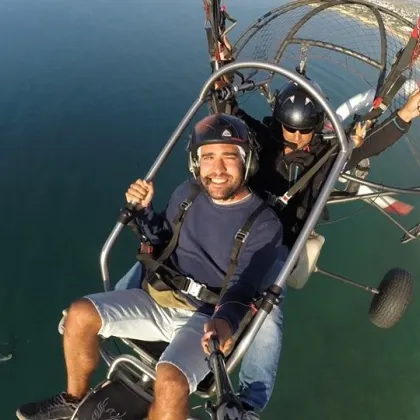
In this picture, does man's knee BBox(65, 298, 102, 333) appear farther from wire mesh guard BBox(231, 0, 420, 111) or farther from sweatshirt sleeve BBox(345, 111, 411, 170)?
sweatshirt sleeve BBox(345, 111, 411, 170)

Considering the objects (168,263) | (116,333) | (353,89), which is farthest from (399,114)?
(353,89)

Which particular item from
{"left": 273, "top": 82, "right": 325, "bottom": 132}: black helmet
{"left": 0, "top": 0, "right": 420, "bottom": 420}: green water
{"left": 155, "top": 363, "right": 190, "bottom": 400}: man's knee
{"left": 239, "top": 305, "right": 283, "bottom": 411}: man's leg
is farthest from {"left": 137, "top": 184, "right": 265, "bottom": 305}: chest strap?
{"left": 0, "top": 0, "right": 420, "bottom": 420}: green water

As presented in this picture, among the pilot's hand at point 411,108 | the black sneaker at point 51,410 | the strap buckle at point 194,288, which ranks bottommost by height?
the black sneaker at point 51,410

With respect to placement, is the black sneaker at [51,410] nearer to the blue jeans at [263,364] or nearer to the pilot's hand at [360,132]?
the blue jeans at [263,364]

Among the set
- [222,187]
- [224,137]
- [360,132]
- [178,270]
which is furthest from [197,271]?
[360,132]

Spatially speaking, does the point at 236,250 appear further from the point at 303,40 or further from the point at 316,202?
the point at 303,40

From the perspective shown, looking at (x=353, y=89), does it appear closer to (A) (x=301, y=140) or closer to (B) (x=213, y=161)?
(A) (x=301, y=140)

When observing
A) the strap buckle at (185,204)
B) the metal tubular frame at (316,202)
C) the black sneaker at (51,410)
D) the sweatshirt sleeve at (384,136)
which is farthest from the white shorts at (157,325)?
the sweatshirt sleeve at (384,136)
